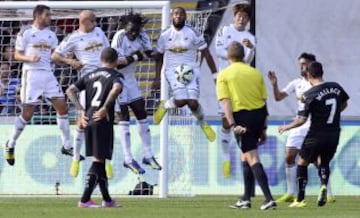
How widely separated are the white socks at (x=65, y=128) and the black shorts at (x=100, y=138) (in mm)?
3985

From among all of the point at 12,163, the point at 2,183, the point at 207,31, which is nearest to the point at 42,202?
the point at 12,163

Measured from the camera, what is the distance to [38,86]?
80.9 feet

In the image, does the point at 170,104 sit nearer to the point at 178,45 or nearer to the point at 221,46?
the point at 178,45

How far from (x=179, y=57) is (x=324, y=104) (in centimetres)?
407

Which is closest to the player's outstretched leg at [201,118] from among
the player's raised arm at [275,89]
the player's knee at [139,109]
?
the player's knee at [139,109]

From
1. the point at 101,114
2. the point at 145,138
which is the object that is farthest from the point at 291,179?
the point at 101,114

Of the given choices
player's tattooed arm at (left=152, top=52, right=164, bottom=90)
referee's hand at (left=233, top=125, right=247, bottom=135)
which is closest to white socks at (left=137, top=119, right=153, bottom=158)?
player's tattooed arm at (left=152, top=52, right=164, bottom=90)

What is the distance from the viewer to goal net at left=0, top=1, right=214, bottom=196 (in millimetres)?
26562

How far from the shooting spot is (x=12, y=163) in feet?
82.0

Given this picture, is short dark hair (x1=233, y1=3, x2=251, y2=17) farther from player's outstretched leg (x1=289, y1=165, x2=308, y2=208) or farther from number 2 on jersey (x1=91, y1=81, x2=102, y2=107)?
number 2 on jersey (x1=91, y1=81, x2=102, y2=107)

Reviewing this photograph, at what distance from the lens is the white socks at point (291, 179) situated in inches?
955

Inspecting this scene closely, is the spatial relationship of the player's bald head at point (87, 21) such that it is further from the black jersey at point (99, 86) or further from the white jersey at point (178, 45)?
the black jersey at point (99, 86)

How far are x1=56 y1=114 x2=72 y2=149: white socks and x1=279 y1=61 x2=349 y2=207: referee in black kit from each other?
15.4ft

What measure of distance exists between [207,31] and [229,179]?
172 inches
